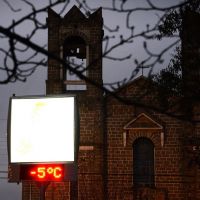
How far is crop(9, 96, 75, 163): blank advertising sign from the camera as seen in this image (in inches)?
580

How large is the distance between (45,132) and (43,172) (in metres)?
1.05

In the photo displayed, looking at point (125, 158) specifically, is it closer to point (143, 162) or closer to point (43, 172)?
point (143, 162)

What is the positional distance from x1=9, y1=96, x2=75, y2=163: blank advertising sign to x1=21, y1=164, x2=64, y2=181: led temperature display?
0.73 ft

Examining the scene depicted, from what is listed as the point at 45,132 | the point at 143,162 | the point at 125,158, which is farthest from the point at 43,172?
the point at 143,162

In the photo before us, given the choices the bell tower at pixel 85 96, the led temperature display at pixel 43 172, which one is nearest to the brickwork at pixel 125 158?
the bell tower at pixel 85 96

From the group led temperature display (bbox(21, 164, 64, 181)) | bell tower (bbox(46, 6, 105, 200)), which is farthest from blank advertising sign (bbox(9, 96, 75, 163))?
bell tower (bbox(46, 6, 105, 200))

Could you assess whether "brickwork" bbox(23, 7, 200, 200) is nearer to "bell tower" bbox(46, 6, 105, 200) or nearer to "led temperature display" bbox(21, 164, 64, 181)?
"bell tower" bbox(46, 6, 105, 200)

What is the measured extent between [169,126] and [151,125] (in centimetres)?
68

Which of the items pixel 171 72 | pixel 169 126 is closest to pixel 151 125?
pixel 169 126

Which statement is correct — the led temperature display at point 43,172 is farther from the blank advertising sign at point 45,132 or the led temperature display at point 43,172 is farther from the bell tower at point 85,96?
the bell tower at point 85,96

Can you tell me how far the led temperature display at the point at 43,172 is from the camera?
46.1 ft

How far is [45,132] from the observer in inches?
584

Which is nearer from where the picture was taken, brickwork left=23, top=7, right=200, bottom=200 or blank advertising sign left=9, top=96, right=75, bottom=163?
blank advertising sign left=9, top=96, right=75, bottom=163

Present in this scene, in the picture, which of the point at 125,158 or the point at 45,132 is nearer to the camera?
the point at 45,132
